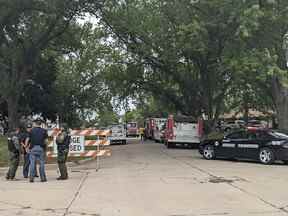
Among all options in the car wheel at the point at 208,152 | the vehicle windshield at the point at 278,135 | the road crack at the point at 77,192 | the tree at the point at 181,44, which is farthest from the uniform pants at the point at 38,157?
the tree at the point at 181,44

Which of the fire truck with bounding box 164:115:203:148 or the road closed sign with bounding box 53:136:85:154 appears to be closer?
the road closed sign with bounding box 53:136:85:154

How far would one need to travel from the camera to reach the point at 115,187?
13.8 m

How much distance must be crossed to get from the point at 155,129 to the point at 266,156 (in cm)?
2990

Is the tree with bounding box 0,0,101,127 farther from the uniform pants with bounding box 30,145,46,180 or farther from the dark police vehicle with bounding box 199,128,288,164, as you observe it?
the uniform pants with bounding box 30,145,46,180

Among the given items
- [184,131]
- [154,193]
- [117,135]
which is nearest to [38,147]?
[154,193]

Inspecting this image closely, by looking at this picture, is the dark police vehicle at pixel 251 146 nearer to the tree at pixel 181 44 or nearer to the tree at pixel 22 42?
the tree at pixel 181 44

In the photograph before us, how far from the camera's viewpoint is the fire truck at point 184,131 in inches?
1417

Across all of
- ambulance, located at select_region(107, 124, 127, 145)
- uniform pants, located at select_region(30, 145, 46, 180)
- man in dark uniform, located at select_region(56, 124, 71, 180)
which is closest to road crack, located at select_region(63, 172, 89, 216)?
man in dark uniform, located at select_region(56, 124, 71, 180)

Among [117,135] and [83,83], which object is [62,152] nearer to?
[117,135]

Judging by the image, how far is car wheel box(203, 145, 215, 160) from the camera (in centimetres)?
2428

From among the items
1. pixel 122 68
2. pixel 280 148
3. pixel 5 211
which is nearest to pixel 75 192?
pixel 5 211

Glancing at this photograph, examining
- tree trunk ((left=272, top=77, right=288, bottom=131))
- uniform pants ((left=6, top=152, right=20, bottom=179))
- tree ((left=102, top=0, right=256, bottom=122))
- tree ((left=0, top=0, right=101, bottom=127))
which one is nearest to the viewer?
uniform pants ((left=6, top=152, right=20, bottom=179))

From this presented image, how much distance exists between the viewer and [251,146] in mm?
22188

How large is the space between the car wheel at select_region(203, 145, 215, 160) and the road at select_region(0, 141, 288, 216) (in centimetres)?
573
